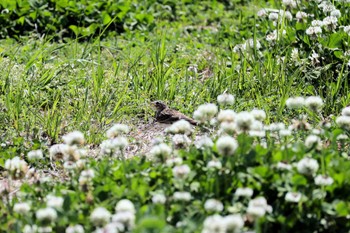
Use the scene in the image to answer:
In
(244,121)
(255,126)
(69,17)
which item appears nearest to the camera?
(244,121)

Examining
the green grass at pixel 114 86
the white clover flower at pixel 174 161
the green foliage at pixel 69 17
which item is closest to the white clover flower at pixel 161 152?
the white clover flower at pixel 174 161

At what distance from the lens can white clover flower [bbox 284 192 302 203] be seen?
109 inches

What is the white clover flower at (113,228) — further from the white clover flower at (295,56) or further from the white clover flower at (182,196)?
the white clover flower at (295,56)

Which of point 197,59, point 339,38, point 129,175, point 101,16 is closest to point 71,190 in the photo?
point 129,175

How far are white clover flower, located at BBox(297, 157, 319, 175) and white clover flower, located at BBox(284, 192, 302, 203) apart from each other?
0.28 ft

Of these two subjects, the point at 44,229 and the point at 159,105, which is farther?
the point at 159,105

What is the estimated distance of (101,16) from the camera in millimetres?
6613

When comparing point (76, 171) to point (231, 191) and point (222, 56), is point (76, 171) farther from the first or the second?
point (222, 56)

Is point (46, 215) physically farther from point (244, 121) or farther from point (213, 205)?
point (244, 121)

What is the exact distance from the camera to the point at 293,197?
2777 millimetres

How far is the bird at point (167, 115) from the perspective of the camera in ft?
14.8

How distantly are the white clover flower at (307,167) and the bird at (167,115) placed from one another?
5.68ft

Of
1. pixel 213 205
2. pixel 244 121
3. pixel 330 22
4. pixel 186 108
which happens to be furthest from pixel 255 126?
pixel 330 22

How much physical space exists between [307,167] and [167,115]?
1865 millimetres
